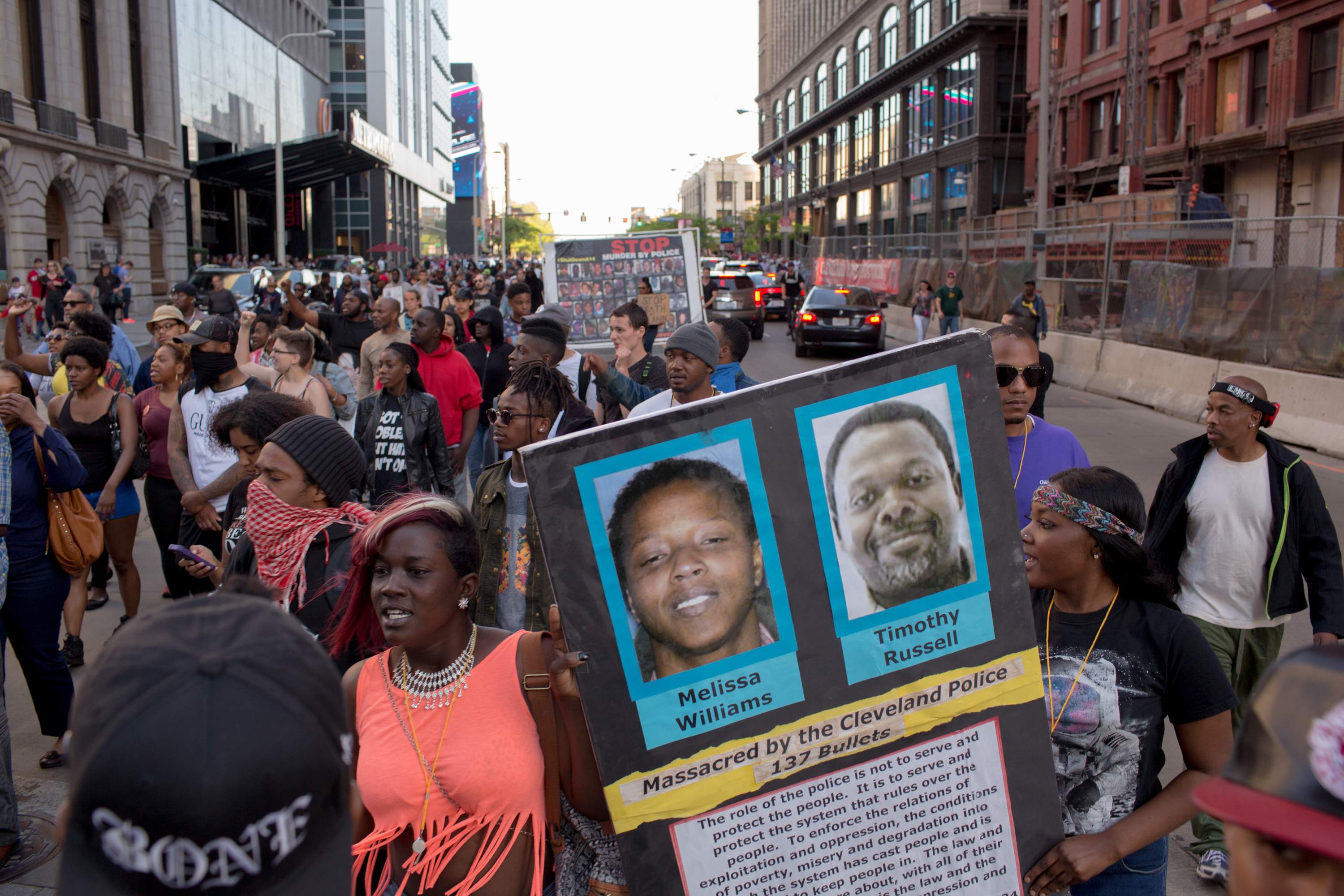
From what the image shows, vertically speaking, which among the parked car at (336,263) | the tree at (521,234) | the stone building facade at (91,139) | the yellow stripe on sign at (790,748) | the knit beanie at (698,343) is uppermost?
the tree at (521,234)

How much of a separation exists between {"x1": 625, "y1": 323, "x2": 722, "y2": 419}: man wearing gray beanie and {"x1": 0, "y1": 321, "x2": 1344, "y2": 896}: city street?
292 cm

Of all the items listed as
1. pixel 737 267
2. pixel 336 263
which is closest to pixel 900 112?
pixel 737 267

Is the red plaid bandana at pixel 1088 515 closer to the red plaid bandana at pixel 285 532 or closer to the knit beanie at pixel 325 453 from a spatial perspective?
the red plaid bandana at pixel 285 532

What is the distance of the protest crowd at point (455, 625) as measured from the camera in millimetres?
1058

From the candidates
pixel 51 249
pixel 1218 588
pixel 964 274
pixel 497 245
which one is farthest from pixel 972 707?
pixel 497 245

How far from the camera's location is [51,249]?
3203 cm

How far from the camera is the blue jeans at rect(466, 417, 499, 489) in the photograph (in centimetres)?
843

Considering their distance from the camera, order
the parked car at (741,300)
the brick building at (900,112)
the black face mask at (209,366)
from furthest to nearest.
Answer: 1. the brick building at (900,112)
2. the parked car at (741,300)
3. the black face mask at (209,366)

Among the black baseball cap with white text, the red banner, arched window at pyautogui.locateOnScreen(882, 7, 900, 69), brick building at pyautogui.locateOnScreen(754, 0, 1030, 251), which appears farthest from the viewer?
arched window at pyautogui.locateOnScreen(882, 7, 900, 69)

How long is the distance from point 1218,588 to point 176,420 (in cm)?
547

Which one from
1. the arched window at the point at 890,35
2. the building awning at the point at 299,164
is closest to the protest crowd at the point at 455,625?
the building awning at the point at 299,164

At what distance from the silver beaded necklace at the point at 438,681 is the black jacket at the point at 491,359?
601 centimetres

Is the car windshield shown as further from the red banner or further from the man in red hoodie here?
the man in red hoodie

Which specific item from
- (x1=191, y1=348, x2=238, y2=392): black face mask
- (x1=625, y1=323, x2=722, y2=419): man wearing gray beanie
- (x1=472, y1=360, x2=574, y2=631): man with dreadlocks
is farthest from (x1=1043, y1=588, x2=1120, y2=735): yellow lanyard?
(x1=191, y1=348, x2=238, y2=392): black face mask
